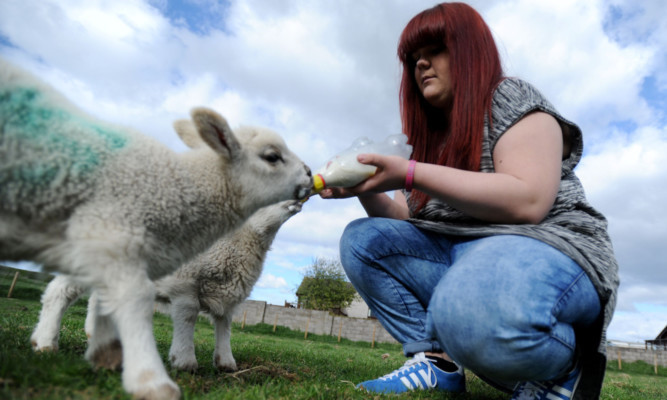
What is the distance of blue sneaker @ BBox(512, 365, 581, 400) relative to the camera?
243 cm

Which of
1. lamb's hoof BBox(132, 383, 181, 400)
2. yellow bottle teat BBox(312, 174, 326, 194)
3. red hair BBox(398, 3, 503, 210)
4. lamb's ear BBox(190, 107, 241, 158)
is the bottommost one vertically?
lamb's hoof BBox(132, 383, 181, 400)

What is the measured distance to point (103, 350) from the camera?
2104 millimetres

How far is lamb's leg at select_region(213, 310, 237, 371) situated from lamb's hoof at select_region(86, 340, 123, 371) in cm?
145

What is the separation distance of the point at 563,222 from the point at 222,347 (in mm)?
2631

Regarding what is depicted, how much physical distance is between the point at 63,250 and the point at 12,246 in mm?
212

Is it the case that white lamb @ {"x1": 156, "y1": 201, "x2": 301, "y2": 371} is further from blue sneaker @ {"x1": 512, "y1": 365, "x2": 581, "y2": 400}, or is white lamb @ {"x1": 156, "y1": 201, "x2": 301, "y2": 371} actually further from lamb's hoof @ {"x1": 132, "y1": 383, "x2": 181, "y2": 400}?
blue sneaker @ {"x1": 512, "y1": 365, "x2": 581, "y2": 400}

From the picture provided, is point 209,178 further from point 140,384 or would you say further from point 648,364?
point 648,364

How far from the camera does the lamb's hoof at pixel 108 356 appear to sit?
2.09 metres

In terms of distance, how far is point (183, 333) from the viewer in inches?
130

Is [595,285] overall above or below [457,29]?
below

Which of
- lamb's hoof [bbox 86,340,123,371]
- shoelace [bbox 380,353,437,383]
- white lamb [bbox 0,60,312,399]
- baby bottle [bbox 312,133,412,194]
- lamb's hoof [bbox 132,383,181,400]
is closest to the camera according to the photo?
lamb's hoof [bbox 132,383,181,400]

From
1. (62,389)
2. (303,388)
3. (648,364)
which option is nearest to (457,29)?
(303,388)

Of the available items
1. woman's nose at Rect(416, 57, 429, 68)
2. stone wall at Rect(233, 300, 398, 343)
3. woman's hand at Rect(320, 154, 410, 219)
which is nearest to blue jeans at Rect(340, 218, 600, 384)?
woman's hand at Rect(320, 154, 410, 219)

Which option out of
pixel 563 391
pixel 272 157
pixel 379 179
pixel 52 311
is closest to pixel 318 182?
pixel 272 157
